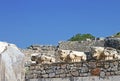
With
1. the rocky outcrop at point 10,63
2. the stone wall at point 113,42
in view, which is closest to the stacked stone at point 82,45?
the stone wall at point 113,42

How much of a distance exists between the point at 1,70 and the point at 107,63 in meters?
7.68

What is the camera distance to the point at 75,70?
36.9ft

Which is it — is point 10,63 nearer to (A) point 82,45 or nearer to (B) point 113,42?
(B) point 113,42

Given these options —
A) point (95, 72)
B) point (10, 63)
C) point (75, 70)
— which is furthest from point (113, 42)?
point (10, 63)

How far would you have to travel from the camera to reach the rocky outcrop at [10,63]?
9.90 ft

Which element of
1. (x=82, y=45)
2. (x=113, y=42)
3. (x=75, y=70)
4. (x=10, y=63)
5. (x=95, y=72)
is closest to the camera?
(x=10, y=63)

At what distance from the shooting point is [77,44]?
3155 cm

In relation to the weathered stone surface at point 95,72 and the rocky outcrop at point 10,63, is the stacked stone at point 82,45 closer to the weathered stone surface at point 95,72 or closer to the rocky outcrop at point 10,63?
the weathered stone surface at point 95,72

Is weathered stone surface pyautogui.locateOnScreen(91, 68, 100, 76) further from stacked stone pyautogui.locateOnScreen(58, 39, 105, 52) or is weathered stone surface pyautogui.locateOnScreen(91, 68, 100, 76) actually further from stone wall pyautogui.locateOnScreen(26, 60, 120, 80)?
stacked stone pyautogui.locateOnScreen(58, 39, 105, 52)

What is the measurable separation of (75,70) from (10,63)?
8.29 metres

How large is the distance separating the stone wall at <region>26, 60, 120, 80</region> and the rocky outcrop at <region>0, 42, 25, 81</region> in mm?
7342

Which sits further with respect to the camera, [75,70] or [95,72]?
[75,70]

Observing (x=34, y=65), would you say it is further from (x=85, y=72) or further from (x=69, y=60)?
(x=85, y=72)

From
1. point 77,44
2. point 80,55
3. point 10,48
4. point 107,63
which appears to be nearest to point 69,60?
point 80,55
